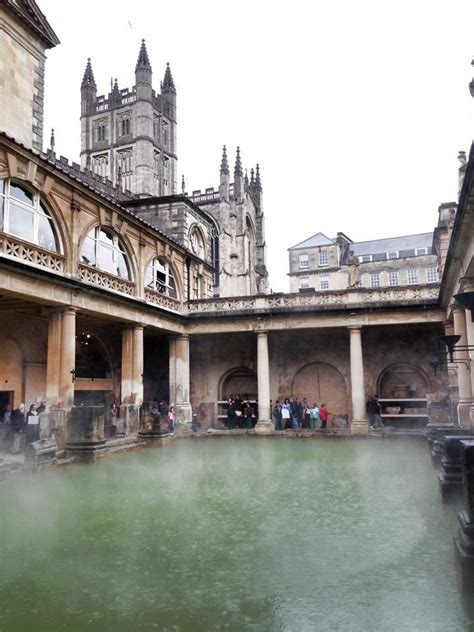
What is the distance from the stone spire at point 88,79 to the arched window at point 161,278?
66126mm

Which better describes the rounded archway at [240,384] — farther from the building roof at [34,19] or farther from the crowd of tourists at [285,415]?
the building roof at [34,19]

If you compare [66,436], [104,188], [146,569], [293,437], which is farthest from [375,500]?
Result: [104,188]

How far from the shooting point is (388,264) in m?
65.9

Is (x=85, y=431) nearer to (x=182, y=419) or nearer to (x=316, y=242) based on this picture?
(x=182, y=419)

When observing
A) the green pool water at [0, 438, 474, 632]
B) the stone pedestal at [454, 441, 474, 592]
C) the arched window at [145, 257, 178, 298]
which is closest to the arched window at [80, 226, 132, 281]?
the arched window at [145, 257, 178, 298]

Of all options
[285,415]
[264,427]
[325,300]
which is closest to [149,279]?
[325,300]

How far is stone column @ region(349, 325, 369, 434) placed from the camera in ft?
73.4

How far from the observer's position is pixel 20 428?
674 inches

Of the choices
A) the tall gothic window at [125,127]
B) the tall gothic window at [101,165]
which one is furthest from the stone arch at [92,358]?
the tall gothic window at [125,127]

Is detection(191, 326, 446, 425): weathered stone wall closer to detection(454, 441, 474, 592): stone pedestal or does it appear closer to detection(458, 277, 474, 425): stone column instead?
detection(458, 277, 474, 425): stone column

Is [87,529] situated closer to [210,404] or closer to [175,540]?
[175,540]

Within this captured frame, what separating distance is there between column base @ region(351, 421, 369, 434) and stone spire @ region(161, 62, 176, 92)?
72327 millimetres

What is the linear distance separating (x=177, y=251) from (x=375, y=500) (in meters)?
18.9

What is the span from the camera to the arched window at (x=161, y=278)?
76.4ft
